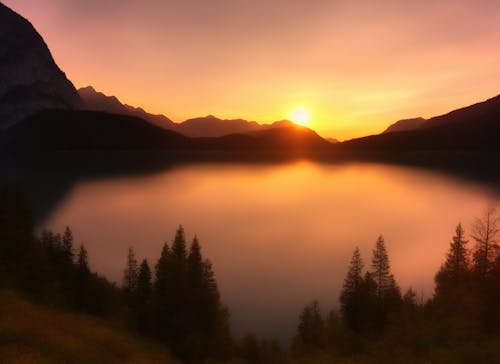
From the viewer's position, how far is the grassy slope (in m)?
25.1

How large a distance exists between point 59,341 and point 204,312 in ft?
72.4

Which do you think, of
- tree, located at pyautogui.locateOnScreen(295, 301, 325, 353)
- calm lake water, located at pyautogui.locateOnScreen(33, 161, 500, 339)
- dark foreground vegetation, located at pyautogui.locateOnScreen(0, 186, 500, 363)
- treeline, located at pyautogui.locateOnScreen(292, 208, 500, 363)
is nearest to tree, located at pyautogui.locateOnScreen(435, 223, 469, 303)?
treeline, located at pyautogui.locateOnScreen(292, 208, 500, 363)

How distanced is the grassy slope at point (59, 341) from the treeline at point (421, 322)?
21.7 metres

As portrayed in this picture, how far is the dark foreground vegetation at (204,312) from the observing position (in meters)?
40.2

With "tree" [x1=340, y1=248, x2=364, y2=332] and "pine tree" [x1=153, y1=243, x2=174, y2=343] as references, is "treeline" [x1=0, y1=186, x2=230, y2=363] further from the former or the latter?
"tree" [x1=340, y1=248, x2=364, y2=332]

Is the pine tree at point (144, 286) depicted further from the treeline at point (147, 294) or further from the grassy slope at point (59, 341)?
the grassy slope at point (59, 341)

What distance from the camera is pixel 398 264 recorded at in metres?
98.7

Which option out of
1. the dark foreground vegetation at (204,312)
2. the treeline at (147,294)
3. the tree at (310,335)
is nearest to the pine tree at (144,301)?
the treeline at (147,294)

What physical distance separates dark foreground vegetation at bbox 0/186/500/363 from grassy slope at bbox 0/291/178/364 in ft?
1.00

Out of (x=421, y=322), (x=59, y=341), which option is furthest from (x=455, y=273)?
(x=59, y=341)

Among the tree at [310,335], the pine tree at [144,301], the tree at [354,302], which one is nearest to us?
the tree at [310,335]

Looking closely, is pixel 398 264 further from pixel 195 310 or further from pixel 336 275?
pixel 195 310

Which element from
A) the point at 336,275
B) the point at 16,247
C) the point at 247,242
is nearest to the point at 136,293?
the point at 16,247

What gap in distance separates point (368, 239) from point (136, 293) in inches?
3728
